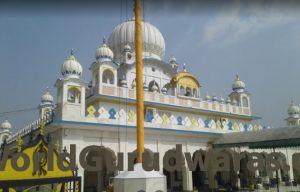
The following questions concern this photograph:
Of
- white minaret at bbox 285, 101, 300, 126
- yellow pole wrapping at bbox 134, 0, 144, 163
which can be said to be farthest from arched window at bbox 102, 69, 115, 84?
white minaret at bbox 285, 101, 300, 126

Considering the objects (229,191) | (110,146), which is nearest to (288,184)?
(229,191)

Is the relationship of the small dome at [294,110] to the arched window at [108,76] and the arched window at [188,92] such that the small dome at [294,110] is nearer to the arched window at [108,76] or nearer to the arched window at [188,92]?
the arched window at [188,92]

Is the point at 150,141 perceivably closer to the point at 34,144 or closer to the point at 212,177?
the point at 212,177

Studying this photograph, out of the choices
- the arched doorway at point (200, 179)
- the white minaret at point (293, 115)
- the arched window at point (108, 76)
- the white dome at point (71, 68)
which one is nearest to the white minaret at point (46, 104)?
the arched window at point (108, 76)

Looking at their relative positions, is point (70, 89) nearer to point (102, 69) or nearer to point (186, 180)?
point (102, 69)

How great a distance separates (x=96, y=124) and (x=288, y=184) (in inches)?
658

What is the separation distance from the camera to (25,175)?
1084cm

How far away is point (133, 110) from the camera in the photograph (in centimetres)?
2408

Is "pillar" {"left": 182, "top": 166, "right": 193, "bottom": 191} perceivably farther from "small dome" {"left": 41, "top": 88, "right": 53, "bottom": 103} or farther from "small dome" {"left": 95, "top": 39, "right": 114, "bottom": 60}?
"small dome" {"left": 41, "top": 88, "right": 53, "bottom": 103}

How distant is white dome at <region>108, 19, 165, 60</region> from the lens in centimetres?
2992

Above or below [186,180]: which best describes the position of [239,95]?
above

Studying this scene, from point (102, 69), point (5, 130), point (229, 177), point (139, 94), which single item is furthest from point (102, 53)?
point (5, 130)

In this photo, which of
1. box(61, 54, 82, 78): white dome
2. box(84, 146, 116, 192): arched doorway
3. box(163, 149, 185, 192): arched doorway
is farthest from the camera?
box(163, 149, 185, 192): arched doorway

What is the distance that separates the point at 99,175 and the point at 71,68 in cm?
730
